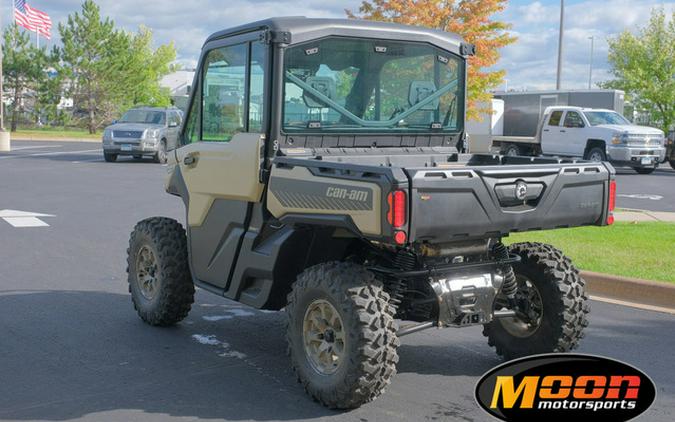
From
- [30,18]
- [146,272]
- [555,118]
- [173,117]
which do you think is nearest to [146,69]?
[30,18]

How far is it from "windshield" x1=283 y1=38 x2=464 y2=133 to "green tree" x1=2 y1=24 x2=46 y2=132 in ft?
163

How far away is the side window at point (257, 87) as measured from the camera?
18.5ft

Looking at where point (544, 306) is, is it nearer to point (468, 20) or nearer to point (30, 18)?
point (468, 20)

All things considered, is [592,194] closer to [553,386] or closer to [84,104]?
[553,386]

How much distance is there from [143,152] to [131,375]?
821 inches

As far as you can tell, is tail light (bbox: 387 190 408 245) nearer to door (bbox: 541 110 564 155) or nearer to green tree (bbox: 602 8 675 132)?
door (bbox: 541 110 564 155)

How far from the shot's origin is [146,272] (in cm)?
693

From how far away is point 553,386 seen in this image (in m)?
4.80

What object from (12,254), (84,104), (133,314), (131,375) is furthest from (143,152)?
(84,104)

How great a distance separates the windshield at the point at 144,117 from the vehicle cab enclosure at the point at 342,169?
815 inches

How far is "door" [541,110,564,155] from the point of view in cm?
2733

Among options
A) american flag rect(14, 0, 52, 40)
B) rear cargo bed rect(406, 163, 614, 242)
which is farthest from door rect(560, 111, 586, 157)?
american flag rect(14, 0, 52, 40)

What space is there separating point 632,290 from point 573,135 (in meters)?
19.3

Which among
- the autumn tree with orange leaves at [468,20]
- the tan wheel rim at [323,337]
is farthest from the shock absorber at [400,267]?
the autumn tree with orange leaves at [468,20]
